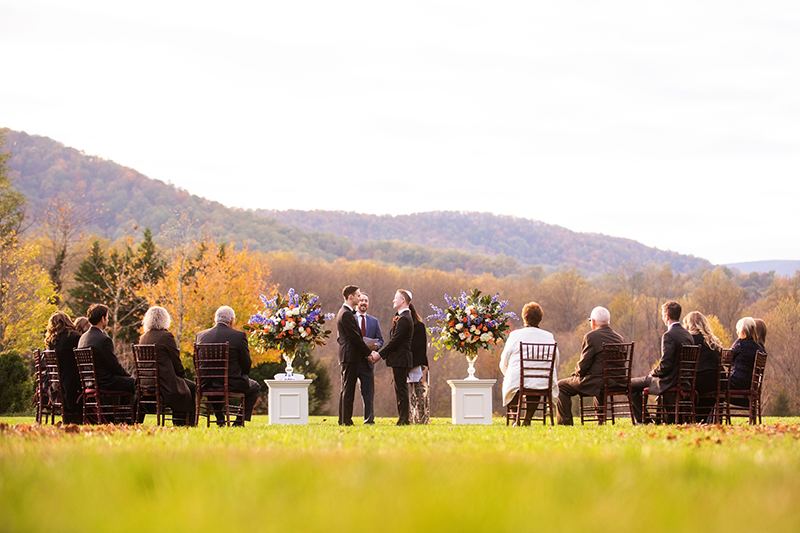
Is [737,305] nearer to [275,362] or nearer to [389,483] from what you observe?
Result: [275,362]

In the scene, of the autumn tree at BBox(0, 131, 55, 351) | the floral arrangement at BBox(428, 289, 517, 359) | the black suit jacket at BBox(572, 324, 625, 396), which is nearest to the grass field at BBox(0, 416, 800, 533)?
the black suit jacket at BBox(572, 324, 625, 396)

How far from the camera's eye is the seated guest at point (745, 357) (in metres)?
11.9

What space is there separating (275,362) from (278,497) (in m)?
27.3

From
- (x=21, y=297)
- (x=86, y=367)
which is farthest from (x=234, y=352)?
(x=21, y=297)

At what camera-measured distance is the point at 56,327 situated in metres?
11.0

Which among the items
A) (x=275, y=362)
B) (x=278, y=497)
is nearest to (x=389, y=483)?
(x=278, y=497)

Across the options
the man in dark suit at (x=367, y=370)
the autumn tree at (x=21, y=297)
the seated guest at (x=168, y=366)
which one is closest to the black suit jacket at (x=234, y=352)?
the seated guest at (x=168, y=366)

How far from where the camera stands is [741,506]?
2.81 m

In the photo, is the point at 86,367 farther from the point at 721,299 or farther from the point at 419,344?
the point at 721,299

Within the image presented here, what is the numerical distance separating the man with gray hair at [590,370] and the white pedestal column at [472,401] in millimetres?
1632

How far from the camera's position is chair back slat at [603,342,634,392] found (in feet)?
36.2

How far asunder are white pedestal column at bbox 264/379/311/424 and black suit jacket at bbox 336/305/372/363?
1261 millimetres

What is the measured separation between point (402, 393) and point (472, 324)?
2074mm

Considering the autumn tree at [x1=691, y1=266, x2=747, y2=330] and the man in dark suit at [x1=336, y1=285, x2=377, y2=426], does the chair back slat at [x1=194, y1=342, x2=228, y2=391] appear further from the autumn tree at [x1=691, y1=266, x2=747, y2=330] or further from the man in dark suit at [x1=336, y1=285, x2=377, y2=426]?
the autumn tree at [x1=691, y1=266, x2=747, y2=330]
